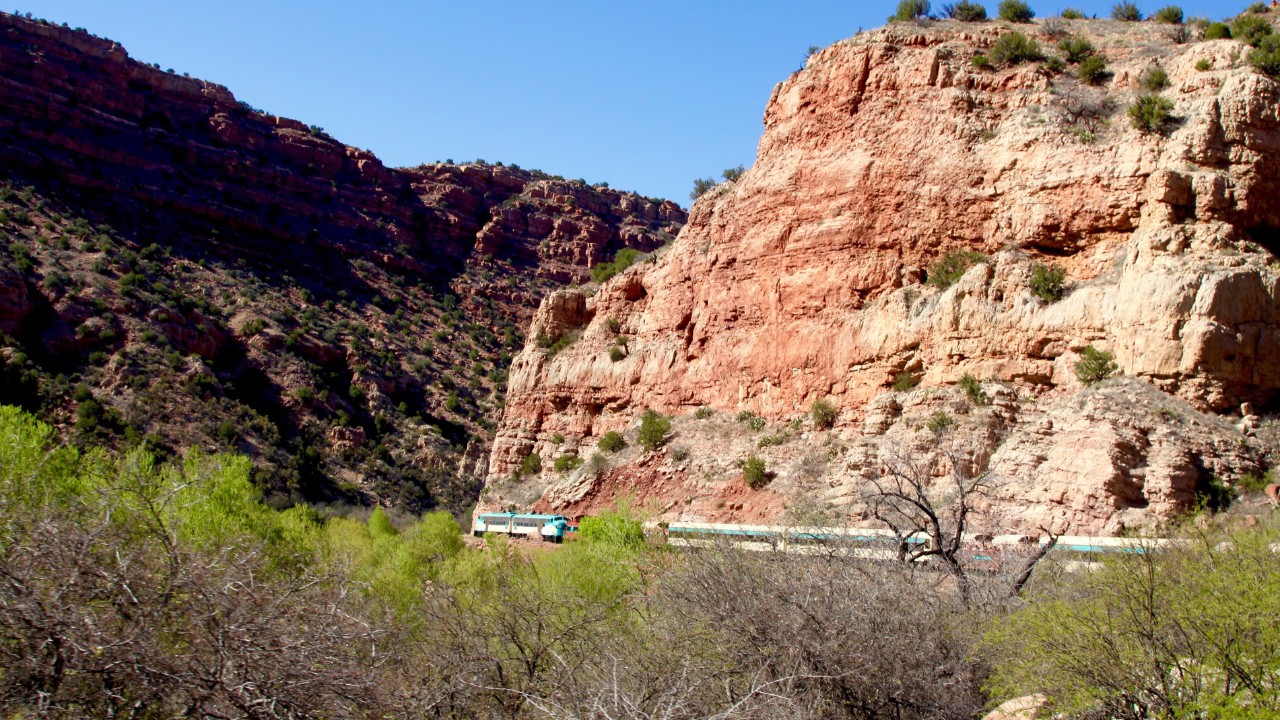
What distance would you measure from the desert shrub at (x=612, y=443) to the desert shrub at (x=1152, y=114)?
17.5 m

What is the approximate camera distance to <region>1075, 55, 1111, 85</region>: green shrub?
26703mm

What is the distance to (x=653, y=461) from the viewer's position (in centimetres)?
3038

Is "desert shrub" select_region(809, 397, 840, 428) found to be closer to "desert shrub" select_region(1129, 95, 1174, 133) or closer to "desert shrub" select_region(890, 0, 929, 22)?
"desert shrub" select_region(1129, 95, 1174, 133)

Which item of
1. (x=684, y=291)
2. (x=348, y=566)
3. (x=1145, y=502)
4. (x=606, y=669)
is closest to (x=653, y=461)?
(x=684, y=291)

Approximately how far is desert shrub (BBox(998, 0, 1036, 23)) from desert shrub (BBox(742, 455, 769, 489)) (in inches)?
646

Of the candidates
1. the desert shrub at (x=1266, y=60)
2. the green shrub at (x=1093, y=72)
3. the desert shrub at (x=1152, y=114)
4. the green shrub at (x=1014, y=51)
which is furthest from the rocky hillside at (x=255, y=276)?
the desert shrub at (x=1266, y=60)

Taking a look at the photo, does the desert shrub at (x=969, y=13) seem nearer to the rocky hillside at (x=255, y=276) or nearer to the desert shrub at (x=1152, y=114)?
the desert shrub at (x=1152, y=114)

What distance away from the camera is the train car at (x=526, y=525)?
99.7ft

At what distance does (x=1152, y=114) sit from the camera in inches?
926

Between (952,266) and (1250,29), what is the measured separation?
931 cm

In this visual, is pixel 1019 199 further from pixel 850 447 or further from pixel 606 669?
pixel 606 669

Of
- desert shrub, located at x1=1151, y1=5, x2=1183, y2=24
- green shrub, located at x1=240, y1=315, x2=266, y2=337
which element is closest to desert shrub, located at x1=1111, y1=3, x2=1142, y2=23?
desert shrub, located at x1=1151, y1=5, x2=1183, y2=24

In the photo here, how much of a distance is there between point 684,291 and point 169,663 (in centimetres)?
2810

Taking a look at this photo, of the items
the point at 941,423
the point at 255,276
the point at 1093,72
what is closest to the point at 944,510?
the point at 941,423
